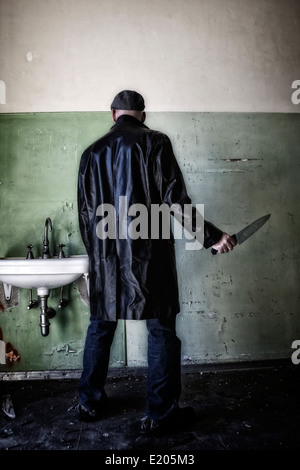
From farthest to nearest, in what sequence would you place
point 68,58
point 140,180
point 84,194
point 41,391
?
point 68,58 < point 41,391 < point 84,194 < point 140,180

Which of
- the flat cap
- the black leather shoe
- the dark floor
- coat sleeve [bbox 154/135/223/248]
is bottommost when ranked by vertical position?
the dark floor

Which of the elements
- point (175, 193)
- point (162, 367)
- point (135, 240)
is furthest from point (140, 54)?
point (162, 367)

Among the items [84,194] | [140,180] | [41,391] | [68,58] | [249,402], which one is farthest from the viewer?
[68,58]

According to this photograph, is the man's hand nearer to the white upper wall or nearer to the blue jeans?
the blue jeans

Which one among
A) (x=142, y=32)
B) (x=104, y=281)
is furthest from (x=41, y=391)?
(x=142, y=32)

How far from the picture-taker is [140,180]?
1618 mm

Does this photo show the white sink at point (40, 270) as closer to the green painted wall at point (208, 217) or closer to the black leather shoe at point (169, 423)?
the green painted wall at point (208, 217)

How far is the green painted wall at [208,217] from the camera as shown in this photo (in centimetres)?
244

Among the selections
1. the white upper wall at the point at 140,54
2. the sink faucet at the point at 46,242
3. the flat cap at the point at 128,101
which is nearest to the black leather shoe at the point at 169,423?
the sink faucet at the point at 46,242

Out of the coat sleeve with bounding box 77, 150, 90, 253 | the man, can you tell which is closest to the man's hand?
the man

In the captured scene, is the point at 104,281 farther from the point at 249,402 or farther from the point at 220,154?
the point at 220,154

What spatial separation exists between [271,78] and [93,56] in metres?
1.31

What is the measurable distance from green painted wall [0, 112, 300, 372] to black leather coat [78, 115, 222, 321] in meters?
0.86

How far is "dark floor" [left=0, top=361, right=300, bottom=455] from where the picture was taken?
5.11ft
